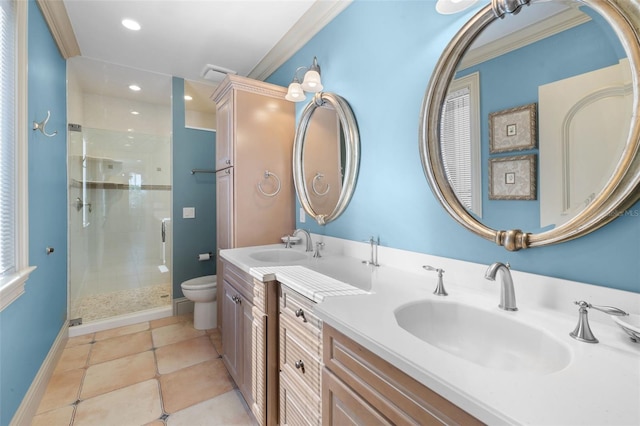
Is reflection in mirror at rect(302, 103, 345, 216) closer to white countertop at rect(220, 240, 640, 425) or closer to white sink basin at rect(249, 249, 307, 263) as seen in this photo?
white sink basin at rect(249, 249, 307, 263)

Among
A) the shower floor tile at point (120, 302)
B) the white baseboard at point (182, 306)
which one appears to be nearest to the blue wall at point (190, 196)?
the white baseboard at point (182, 306)

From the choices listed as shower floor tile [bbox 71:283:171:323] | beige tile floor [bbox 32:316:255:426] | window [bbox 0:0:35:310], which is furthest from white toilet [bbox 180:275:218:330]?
window [bbox 0:0:35:310]

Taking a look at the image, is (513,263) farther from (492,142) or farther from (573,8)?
(573,8)

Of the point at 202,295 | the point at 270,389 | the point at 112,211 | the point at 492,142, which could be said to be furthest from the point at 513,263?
the point at 112,211

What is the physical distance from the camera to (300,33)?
7.09 feet

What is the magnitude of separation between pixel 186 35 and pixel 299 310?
235cm

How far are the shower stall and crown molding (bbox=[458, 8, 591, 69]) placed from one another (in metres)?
3.01

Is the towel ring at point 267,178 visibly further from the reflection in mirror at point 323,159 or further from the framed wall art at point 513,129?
the framed wall art at point 513,129

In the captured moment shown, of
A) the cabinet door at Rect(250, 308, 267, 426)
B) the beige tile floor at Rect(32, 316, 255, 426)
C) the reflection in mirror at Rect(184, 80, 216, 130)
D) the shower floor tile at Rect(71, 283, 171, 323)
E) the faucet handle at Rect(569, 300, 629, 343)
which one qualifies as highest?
the reflection in mirror at Rect(184, 80, 216, 130)

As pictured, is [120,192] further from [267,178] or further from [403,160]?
[403,160]

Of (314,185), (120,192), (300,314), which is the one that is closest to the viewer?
(300,314)

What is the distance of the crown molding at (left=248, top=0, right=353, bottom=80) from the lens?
1.86 meters

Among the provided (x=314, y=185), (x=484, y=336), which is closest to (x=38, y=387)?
(x=314, y=185)

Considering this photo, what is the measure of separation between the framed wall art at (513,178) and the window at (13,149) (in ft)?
7.02
